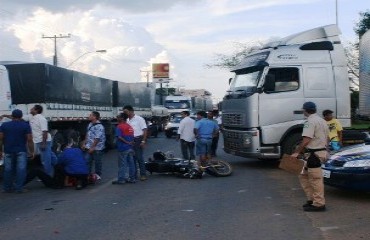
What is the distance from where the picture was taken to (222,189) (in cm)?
1086

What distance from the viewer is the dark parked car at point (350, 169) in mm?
8938

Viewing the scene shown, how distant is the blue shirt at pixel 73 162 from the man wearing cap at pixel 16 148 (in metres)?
0.78

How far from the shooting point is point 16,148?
10.9 metres

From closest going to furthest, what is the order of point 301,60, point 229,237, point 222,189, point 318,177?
1. point 229,237
2. point 318,177
3. point 222,189
4. point 301,60

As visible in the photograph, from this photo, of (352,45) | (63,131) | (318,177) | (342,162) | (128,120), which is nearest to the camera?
(318,177)

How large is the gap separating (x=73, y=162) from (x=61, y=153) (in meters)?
0.72

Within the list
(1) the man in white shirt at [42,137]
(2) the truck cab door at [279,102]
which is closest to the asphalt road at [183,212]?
(1) the man in white shirt at [42,137]

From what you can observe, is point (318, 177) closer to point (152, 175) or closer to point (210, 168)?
point (210, 168)

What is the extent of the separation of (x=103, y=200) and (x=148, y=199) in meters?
0.80

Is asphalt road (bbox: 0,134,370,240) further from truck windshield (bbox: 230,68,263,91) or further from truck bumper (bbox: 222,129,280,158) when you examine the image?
truck windshield (bbox: 230,68,263,91)

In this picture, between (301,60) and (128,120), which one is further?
(301,60)

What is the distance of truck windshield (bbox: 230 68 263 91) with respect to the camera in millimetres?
14023

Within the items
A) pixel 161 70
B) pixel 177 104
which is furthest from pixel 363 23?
pixel 161 70

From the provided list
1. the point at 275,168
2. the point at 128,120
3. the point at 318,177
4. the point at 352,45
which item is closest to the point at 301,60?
the point at 275,168
